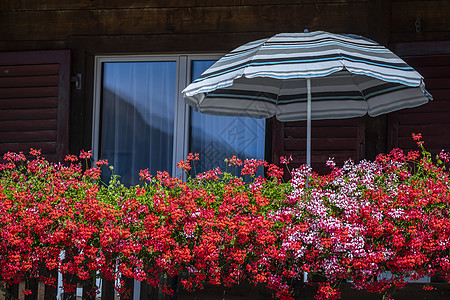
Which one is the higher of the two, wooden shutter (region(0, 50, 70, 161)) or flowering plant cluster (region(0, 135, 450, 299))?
wooden shutter (region(0, 50, 70, 161))

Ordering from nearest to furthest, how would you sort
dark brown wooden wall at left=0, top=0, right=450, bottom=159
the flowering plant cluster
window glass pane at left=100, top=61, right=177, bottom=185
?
the flowering plant cluster, dark brown wooden wall at left=0, top=0, right=450, bottom=159, window glass pane at left=100, top=61, right=177, bottom=185

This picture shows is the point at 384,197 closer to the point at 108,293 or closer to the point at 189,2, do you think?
the point at 108,293

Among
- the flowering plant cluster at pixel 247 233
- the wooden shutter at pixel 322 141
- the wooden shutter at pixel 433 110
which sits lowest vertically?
the flowering plant cluster at pixel 247 233

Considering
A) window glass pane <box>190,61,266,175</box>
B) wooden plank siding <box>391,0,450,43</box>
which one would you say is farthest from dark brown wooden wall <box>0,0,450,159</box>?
window glass pane <box>190,61,266,175</box>

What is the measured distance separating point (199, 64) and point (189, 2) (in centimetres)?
63

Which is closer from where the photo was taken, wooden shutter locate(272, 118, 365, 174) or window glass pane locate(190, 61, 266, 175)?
wooden shutter locate(272, 118, 365, 174)

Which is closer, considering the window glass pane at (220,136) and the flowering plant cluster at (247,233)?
the flowering plant cluster at (247,233)

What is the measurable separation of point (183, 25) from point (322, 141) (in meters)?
1.80

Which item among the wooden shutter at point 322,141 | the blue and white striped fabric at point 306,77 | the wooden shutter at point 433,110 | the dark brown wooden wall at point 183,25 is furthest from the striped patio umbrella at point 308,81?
the wooden shutter at point 433,110

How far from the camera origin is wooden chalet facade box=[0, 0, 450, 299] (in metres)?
6.36

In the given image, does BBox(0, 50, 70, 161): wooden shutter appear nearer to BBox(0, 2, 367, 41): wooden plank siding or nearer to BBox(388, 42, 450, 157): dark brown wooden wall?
BBox(0, 2, 367, 41): wooden plank siding

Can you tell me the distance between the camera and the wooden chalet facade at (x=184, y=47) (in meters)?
6.36

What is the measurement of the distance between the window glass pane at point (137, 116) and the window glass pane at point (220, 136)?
0.87ft

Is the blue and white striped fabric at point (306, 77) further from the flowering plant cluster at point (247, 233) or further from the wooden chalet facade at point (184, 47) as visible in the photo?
the wooden chalet facade at point (184, 47)
